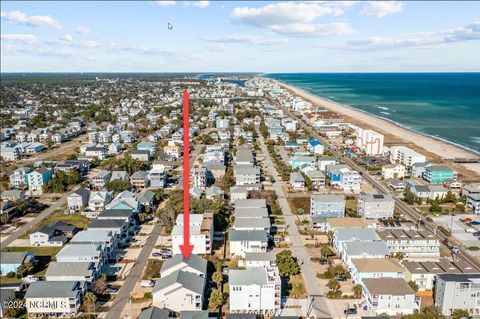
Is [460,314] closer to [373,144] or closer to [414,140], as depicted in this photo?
[373,144]

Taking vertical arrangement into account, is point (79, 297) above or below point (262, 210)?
below

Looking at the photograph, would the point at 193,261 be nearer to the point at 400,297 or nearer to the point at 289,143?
the point at 400,297

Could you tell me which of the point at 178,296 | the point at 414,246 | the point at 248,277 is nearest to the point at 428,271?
the point at 414,246

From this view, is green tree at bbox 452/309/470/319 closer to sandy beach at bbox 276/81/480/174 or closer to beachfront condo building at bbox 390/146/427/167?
beachfront condo building at bbox 390/146/427/167

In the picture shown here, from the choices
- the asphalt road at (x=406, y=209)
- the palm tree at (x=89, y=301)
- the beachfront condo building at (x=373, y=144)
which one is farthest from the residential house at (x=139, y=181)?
the beachfront condo building at (x=373, y=144)

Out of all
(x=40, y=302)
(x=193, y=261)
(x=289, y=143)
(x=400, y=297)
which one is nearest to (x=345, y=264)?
(x=400, y=297)

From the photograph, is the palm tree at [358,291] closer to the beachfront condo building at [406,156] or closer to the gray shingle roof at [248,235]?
the gray shingle roof at [248,235]
